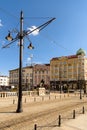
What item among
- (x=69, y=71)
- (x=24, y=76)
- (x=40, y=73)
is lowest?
(x=24, y=76)

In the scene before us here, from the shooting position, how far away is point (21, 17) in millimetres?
21078

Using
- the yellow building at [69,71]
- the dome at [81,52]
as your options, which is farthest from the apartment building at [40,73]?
the dome at [81,52]

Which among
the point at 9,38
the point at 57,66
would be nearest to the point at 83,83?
the point at 57,66

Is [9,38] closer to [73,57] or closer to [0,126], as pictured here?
[0,126]

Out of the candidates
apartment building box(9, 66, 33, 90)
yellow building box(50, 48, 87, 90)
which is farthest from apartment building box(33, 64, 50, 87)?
yellow building box(50, 48, 87, 90)

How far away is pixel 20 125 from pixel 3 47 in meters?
9.51

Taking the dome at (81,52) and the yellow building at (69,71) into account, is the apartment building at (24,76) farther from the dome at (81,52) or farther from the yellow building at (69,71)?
the dome at (81,52)

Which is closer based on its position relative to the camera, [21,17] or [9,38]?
[9,38]

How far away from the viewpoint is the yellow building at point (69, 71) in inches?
3858

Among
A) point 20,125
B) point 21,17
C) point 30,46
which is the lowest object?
point 20,125

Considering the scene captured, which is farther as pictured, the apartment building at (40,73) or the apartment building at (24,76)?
the apartment building at (24,76)

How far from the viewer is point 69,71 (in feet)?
339

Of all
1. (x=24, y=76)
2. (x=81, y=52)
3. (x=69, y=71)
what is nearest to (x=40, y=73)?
(x=24, y=76)

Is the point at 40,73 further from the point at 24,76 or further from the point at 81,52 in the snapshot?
the point at 81,52
